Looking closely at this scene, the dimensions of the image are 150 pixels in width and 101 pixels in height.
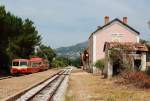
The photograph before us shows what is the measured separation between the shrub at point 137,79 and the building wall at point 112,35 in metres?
39.4

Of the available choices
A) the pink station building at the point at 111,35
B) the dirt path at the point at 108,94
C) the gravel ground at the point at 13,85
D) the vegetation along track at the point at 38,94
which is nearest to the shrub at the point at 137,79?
the dirt path at the point at 108,94

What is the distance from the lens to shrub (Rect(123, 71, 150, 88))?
98.7 feet


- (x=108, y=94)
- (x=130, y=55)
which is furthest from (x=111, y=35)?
(x=108, y=94)

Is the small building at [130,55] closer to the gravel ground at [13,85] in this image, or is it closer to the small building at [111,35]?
the gravel ground at [13,85]

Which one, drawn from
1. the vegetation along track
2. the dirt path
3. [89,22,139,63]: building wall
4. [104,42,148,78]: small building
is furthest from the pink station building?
the dirt path

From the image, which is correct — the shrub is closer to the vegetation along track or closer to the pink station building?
the vegetation along track

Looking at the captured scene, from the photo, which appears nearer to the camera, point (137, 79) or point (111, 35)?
point (137, 79)

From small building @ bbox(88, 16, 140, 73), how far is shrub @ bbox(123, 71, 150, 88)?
39.3 m

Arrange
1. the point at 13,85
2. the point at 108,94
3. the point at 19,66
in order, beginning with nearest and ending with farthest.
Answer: the point at 108,94 → the point at 13,85 → the point at 19,66

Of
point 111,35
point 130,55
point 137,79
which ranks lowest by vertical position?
point 137,79

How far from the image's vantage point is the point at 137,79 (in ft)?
105

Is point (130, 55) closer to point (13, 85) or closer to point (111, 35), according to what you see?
point (13, 85)

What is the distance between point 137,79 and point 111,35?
1736 inches

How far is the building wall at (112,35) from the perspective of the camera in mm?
74938
